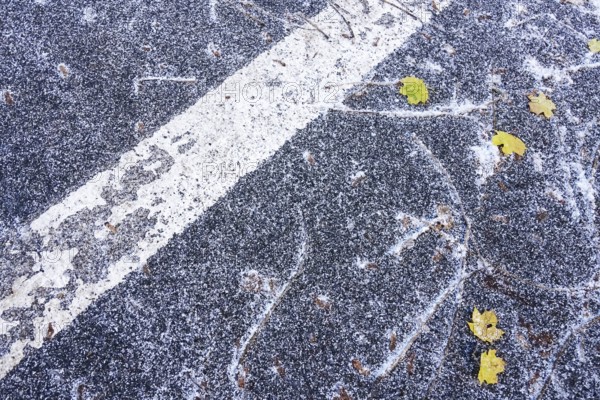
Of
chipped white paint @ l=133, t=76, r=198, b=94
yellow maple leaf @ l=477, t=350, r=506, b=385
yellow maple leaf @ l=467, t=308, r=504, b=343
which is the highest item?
chipped white paint @ l=133, t=76, r=198, b=94

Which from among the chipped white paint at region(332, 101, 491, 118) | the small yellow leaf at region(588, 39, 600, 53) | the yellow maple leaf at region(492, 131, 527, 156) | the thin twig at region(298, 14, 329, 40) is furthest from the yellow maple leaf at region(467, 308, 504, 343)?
the small yellow leaf at region(588, 39, 600, 53)

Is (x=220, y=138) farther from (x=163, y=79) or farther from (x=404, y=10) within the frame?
(x=404, y=10)

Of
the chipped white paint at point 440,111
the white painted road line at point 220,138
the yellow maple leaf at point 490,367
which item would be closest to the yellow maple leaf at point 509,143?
the chipped white paint at point 440,111

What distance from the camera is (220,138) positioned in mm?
2090

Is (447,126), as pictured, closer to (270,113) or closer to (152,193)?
(270,113)

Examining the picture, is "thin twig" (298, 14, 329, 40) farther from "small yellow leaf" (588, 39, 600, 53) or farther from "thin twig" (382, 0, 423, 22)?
"small yellow leaf" (588, 39, 600, 53)

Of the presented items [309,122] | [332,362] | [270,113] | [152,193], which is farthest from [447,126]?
[152,193]

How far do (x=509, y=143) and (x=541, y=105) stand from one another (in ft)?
0.99

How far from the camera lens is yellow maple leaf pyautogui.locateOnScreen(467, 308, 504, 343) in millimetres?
1753

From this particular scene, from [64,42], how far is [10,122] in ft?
1.58

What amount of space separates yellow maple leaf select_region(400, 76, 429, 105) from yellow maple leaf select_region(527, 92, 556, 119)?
1.64 ft

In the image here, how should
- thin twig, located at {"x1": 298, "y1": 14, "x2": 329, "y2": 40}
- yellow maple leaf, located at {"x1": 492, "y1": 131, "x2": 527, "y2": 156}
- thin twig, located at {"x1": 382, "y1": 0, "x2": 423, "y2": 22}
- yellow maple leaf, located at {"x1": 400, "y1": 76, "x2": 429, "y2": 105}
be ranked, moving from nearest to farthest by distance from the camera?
yellow maple leaf, located at {"x1": 492, "y1": 131, "x2": 527, "y2": 156}, yellow maple leaf, located at {"x1": 400, "y1": 76, "x2": 429, "y2": 105}, thin twig, located at {"x1": 298, "y1": 14, "x2": 329, "y2": 40}, thin twig, located at {"x1": 382, "y1": 0, "x2": 423, "y2": 22}

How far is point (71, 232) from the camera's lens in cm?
184

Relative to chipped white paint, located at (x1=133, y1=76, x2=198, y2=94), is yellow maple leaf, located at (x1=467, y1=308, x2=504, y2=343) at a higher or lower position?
lower
